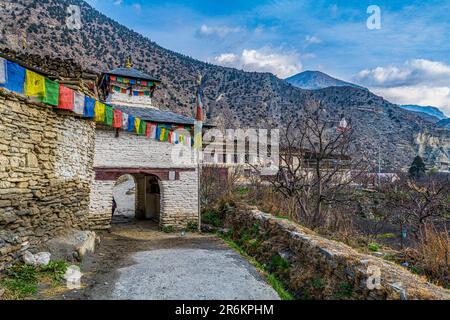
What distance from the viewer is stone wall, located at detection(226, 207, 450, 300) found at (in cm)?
454

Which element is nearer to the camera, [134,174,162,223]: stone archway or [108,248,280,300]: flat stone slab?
[108,248,280,300]: flat stone slab

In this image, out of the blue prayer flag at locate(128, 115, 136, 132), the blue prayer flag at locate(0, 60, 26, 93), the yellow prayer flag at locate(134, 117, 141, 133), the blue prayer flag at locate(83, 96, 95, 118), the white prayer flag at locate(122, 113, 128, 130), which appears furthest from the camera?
the yellow prayer flag at locate(134, 117, 141, 133)

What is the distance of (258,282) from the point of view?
6.57 m

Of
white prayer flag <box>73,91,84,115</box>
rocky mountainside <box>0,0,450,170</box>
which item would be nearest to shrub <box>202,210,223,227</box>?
white prayer flag <box>73,91,84,115</box>

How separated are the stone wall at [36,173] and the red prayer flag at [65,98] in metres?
0.32

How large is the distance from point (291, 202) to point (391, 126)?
3089 inches

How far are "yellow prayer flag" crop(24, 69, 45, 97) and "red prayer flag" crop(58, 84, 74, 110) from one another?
58cm

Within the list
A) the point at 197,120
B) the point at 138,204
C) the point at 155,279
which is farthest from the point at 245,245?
the point at 138,204

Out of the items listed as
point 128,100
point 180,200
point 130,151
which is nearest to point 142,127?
point 130,151

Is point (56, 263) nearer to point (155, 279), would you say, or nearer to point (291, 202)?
point (155, 279)

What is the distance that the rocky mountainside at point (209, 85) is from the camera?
50.1 metres

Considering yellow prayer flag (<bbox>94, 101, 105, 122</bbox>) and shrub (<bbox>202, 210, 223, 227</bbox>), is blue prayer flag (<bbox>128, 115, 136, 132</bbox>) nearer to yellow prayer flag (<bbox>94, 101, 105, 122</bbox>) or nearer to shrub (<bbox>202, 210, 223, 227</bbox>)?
yellow prayer flag (<bbox>94, 101, 105, 122</bbox>)

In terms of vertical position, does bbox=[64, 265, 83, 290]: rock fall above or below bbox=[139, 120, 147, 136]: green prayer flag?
below

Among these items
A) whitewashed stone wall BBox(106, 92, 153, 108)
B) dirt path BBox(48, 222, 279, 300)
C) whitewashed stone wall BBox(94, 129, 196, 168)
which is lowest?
dirt path BBox(48, 222, 279, 300)
